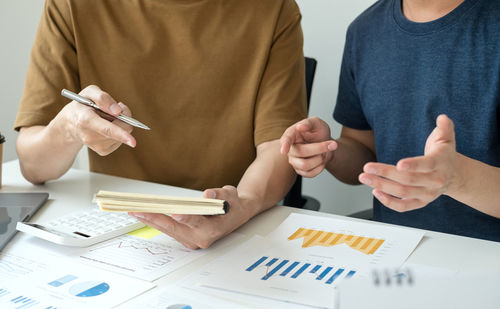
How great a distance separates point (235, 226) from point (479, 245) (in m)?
0.42

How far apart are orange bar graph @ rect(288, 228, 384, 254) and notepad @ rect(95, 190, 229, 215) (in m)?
0.19

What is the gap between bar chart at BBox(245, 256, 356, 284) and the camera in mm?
731

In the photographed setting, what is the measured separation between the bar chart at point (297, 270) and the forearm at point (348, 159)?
1.75ft

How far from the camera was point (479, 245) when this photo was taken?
841 mm

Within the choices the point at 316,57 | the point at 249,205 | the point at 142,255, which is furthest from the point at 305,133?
the point at 316,57

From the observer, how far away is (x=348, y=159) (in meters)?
1.31

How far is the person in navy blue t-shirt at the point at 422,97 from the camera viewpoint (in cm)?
108

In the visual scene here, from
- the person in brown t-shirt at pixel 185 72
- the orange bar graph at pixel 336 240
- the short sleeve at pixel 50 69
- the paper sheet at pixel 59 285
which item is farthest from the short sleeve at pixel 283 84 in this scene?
the paper sheet at pixel 59 285

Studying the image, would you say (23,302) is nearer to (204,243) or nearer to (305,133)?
(204,243)

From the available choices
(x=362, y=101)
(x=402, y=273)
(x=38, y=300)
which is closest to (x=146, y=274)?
(x=38, y=300)

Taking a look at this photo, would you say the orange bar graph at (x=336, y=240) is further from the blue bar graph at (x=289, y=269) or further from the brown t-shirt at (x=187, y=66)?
the brown t-shirt at (x=187, y=66)

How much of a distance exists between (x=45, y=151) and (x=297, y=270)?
669mm

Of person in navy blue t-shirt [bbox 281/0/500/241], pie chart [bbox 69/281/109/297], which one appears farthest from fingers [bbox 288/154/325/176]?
pie chart [bbox 69/281/109/297]

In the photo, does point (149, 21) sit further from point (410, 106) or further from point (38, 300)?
point (38, 300)
